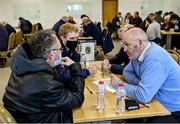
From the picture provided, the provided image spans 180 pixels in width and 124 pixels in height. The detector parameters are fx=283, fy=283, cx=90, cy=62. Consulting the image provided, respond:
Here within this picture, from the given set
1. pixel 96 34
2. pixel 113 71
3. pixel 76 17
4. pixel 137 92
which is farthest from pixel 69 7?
pixel 137 92

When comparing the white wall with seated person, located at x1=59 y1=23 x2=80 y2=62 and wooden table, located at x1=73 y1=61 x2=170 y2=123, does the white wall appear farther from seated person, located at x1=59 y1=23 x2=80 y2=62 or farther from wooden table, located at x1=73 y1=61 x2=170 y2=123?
wooden table, located at x1=73 y1=61 x2=170 y2=123

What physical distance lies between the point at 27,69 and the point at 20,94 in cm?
16

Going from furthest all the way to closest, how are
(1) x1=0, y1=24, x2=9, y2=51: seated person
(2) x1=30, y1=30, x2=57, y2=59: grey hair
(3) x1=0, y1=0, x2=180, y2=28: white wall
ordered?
(3) x1=0, y1=0, x2=180, y2=28: white wall → (1) x1=0, y1=24, x2=9, y2=51: seated person → (2) x1=30, y1=30, x2=57, y2=59: grey hair

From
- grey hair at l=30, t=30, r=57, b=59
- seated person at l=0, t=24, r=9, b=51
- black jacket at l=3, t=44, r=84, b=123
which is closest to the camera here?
black jacket at l=3, t=44, r=84, b=123

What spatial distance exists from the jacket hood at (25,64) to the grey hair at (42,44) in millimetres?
53

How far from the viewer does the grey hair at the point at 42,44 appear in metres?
1.78

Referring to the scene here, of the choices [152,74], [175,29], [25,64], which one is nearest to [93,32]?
[175,29]

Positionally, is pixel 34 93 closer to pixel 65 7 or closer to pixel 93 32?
pixel 93 32

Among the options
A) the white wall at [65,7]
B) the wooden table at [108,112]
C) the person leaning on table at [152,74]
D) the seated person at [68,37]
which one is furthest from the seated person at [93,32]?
the white wall at [65,7]

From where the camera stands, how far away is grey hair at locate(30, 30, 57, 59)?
178 centimetres

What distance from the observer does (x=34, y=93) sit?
65.2 inches

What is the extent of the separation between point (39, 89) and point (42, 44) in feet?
1.01

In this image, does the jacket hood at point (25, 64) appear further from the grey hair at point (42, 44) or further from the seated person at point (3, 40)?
the seated person at point (3, 40)

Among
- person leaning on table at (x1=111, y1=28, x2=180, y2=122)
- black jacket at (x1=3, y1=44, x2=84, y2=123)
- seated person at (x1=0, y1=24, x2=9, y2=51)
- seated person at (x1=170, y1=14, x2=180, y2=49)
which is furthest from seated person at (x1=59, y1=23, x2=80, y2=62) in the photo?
seated person at (x1=170, y1=14, x2=180, y2=49)
